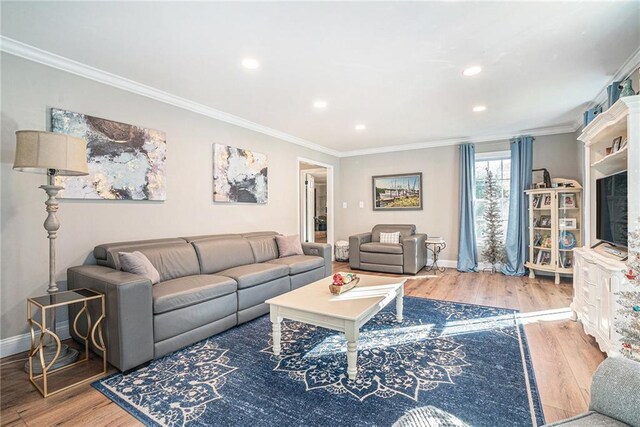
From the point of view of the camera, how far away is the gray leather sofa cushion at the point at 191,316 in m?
2.30

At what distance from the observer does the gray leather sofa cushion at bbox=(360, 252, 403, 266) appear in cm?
531

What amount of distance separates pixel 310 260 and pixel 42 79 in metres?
3.19

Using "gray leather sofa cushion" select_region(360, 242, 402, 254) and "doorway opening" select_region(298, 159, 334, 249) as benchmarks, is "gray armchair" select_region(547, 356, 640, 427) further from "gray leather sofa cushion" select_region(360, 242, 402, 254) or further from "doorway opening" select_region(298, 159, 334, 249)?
"doorway opening" select_region(298, 159, 334, 249)

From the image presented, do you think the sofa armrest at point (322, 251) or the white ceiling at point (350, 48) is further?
the sofa armrest at point (322, 251)

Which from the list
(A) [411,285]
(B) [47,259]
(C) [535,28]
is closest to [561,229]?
(A) [411,285]

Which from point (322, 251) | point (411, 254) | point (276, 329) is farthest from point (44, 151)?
point (411, 254)

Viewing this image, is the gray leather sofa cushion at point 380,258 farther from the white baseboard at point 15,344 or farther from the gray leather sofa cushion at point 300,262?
the white baseboard at point 15,344

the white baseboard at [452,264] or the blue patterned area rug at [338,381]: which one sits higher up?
the white baseboard at [452,264]

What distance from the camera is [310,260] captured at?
4051 mm

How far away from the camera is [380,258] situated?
546 cm

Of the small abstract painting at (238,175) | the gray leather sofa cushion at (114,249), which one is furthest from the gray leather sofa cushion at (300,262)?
the gray leather sofa cushion at (114,249)

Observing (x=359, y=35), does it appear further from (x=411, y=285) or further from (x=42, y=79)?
(x=411, y=285)

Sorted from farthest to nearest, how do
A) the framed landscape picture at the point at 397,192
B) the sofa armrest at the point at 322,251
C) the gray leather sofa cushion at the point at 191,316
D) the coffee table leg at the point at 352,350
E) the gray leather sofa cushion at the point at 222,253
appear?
the framed landscape picture at the point at 397,192 < the sofa armrest at the point at 322,251 < the gray leather sofa cushion at the point at 222,253 < the gray leather sofa cushion at the point at 191,316 < the coffee table leg at the point at 352,350

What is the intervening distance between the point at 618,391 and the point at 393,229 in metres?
5.01
